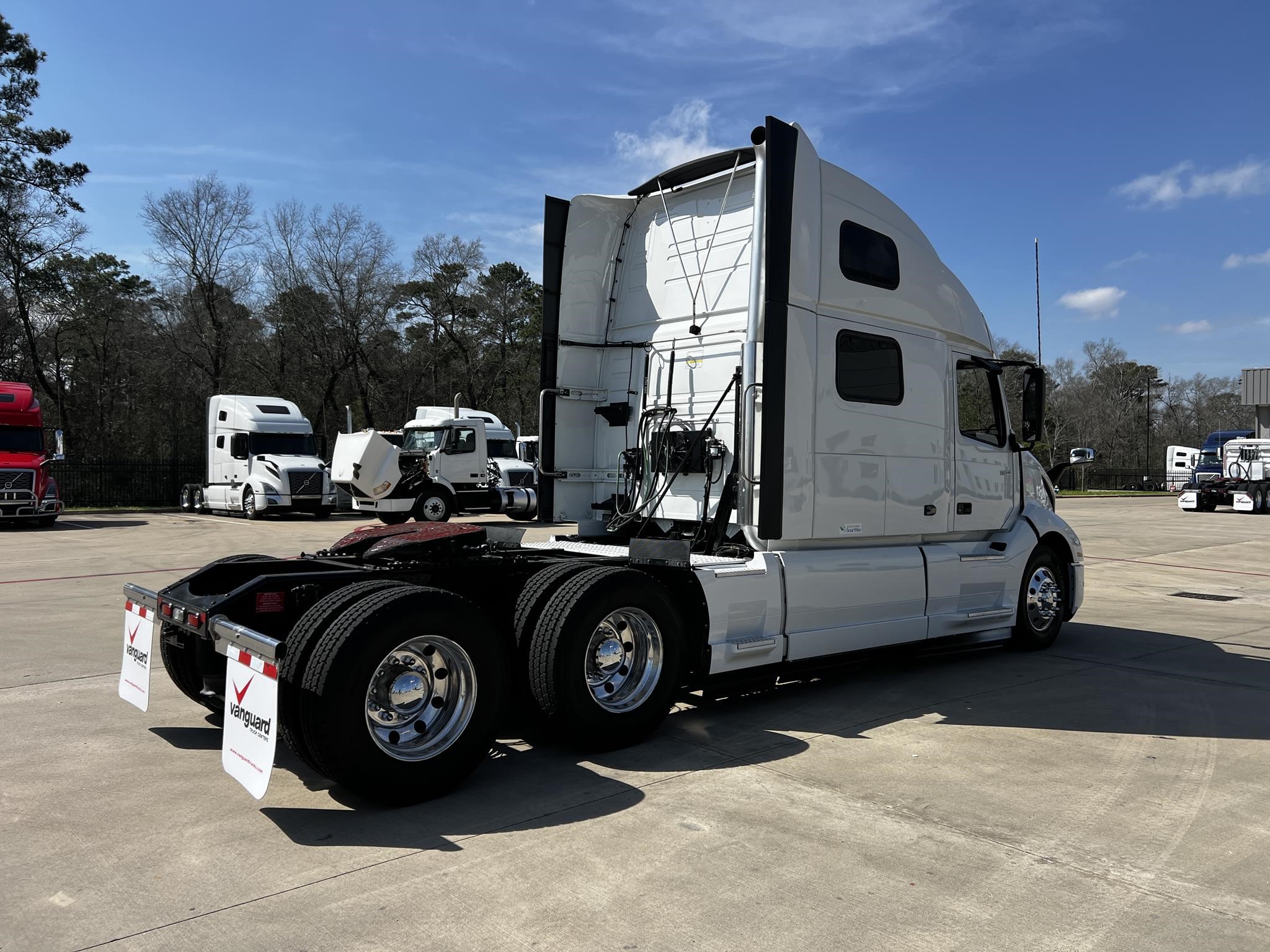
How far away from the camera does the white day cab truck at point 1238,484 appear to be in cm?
3669

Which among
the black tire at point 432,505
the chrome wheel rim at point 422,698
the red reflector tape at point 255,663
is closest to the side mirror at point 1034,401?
the chrome wheel rim at point 422,698

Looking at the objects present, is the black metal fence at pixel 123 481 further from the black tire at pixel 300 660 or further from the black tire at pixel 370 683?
the black tire at pixel 370 683

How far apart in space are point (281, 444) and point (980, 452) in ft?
75.1

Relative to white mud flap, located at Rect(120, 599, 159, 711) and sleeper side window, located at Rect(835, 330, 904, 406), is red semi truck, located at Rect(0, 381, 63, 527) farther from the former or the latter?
sleeper side window, located at Rect(835, 330, 904, 406)

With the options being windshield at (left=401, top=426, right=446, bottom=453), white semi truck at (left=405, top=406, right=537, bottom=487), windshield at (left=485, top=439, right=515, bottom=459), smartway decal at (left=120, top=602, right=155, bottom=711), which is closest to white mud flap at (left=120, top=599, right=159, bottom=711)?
smartway decal at (left=120, top=602, right=155, bottom=711)

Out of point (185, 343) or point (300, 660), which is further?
point (185, 343)

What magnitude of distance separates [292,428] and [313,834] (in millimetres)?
24499

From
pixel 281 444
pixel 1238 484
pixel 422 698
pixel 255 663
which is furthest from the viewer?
pixel 1238 484

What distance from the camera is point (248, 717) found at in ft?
13.1

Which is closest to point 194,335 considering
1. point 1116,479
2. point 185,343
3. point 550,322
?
point 185,343

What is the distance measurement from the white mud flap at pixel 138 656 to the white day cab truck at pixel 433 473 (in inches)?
679

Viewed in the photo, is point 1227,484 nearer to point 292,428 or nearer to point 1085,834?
point 292,428

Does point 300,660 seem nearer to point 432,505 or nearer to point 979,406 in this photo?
point 979,406

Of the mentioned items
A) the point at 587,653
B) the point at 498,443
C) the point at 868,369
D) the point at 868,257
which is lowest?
the point at 587,653
